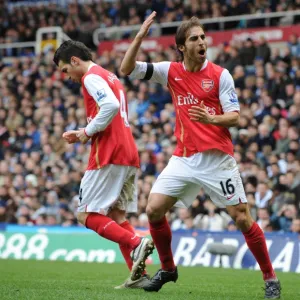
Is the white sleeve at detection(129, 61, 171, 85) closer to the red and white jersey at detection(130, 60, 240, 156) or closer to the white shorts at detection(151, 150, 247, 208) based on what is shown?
the red and white jersey at detection(130, 60, 240, 156)

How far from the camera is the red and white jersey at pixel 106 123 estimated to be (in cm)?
859

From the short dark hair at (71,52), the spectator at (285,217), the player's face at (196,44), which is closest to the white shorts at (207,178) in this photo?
the player's face at (196,44)

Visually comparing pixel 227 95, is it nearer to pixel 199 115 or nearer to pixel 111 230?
pixel 199 115

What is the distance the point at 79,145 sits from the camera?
22.2 meters

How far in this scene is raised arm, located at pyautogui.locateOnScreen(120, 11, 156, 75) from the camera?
8.14 meters

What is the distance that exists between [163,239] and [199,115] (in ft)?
4.63

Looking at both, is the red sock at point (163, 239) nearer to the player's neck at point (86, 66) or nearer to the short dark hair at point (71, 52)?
the player's neck at point (86, 66)

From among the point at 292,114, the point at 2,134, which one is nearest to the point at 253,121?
the point at 292,114

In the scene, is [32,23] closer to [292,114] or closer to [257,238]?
[292,114]

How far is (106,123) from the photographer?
8.60m

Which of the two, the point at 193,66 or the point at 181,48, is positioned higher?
the point at 181,48

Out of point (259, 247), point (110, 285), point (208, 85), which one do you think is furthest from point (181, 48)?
point (110, 285)

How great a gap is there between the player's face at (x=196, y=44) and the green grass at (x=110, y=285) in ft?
7.46

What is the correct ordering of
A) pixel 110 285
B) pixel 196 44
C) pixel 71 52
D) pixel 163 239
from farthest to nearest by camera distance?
pixel 110 285
pixel 71 52
pixel 163 239
pixel 196 44
